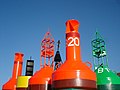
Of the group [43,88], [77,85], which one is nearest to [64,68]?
[77,85]

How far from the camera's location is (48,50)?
23.2 meters

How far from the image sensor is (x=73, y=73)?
529 inches

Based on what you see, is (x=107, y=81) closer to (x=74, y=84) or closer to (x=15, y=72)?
(x=74, y=84)

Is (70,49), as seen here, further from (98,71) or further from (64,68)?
(98,71)

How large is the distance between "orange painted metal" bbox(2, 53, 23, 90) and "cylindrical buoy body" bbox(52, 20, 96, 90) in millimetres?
12269

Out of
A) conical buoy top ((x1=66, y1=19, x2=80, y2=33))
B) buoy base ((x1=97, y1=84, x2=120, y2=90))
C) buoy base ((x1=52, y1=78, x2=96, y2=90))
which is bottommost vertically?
buoy base ((x1=97, y1=84, x2=120, y2=90))

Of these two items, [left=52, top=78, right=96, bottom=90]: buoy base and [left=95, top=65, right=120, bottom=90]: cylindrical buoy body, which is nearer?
[left=52, top=78, right=96, bottom=90]: buoy base

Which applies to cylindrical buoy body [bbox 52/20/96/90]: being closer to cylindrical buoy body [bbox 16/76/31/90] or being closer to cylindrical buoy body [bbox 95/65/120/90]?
cylindrical buoy body [bbox 95/65/120/90]

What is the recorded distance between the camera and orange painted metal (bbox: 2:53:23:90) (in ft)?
80.6

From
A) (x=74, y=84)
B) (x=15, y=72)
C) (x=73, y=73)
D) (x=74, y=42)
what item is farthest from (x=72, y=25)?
(x=15, y=72)

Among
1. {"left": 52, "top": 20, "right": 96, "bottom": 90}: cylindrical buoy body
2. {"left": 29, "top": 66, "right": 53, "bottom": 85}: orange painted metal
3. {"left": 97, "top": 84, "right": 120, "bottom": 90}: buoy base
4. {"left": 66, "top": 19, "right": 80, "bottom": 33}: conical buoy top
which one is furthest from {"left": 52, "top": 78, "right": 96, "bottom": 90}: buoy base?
{"left": 66, "top": 19, "right": 80, "bottom": 33}: conical buoy top

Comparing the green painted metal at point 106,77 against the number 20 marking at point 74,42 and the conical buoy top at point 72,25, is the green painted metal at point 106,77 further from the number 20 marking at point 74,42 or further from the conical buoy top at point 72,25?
the conical buoy top at point 72,25

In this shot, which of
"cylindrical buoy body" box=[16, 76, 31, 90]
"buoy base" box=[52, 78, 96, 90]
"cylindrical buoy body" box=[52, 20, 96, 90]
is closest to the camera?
"buoy base" box=[52, 78, 96, 90]

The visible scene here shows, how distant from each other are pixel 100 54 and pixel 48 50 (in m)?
6.48
